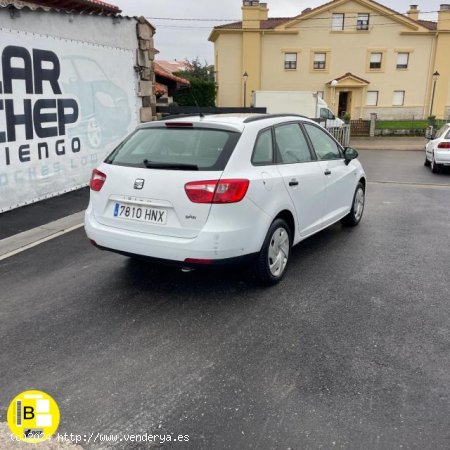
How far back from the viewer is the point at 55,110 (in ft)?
27.3

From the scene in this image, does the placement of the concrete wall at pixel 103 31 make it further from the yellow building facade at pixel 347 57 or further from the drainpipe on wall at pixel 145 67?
the yellow building facade at pixel 347 57

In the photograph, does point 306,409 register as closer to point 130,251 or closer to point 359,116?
point 130,251

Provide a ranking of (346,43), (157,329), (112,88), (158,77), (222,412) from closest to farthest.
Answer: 1. (222,412)
2. (157,329)
3. (112,88)
4. (158,77)
5. (346,43)

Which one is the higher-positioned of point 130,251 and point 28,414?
point 130,251

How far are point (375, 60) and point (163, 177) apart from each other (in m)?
42.1

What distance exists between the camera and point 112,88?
995 centimetres

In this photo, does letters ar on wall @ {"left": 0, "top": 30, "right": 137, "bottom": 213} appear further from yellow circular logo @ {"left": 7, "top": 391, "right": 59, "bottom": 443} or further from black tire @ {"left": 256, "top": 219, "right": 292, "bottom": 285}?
yellow circular logo @ {"left": 7, "top": 391, "right": 59, "bottom": 443}

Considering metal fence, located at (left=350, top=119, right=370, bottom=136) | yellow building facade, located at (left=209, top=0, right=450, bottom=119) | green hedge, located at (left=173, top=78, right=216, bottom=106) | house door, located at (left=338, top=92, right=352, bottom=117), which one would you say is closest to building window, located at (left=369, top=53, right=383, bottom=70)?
yellow building facade, located at (left=209, top=0, right=450, bottom=119)

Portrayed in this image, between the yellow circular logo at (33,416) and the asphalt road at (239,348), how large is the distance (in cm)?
6

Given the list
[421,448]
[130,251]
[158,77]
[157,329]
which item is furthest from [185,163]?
[158,77]

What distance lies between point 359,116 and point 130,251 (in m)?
41.5

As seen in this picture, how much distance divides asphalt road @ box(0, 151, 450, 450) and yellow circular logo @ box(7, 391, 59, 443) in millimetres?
57

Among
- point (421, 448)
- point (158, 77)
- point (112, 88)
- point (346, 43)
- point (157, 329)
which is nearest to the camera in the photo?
point (421, 448)

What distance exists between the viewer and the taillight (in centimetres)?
382
